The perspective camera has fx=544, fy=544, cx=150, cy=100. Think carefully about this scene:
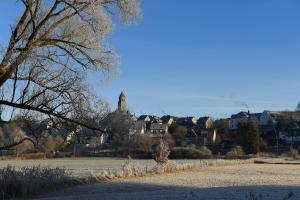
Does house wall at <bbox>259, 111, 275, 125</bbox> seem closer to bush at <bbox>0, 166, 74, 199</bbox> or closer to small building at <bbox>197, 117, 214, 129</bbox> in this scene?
small building at <bbox>197, 117, 214, 129</bbox>

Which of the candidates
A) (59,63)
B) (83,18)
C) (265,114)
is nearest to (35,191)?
(59,63)

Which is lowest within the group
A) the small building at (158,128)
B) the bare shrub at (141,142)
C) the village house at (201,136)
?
the bare shrub at (141,142)

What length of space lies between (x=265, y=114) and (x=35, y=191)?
12795 cm

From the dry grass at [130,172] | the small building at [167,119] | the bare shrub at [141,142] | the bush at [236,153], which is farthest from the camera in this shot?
the small building at [167,119]

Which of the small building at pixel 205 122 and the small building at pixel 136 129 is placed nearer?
the small building at pixel 136 129

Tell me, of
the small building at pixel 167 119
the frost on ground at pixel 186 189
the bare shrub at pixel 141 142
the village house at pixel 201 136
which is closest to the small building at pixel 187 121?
the small building at pixel 167 119

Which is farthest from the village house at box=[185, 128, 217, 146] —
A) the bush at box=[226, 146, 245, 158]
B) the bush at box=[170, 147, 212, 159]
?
the bush at box=[170, 147, 212, 159]

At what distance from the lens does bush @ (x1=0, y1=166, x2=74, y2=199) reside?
73.2 ft

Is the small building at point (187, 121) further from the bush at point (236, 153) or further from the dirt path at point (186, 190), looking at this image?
the dirt path at point (186, 190)

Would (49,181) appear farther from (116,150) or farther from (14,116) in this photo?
(116,150)

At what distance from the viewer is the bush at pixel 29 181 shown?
2230 cm

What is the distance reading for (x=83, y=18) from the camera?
22.2 metres

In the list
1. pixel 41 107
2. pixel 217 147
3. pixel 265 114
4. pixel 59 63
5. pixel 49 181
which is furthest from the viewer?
pixel 265 114

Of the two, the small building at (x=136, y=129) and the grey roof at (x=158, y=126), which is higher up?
the grey roof at (x=158, y=126)
